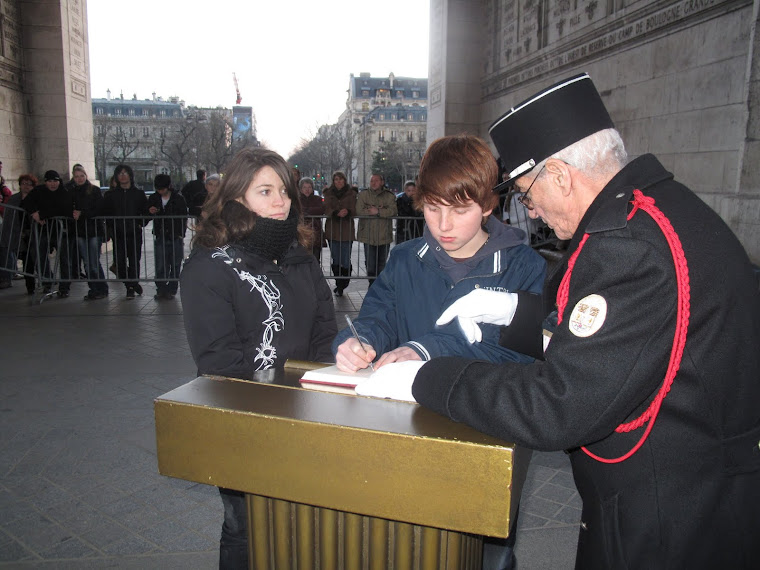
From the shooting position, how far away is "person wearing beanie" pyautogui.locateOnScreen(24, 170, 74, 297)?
9258 millimetres

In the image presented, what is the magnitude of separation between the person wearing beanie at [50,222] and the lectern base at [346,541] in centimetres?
872

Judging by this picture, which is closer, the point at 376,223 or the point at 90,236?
the point at 90,236

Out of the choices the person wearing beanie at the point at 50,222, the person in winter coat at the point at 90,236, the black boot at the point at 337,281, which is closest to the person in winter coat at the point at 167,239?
the person in winter coat at the point at 90,236

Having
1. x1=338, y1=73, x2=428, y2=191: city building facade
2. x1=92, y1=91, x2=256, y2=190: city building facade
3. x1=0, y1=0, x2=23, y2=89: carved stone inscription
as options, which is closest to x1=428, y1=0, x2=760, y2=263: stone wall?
x1=0, y1=0, x2=23, y2=89: carved stone inscription

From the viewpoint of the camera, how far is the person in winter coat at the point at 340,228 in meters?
10.2

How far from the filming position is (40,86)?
1388 centimetres

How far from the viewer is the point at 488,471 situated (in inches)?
46.4

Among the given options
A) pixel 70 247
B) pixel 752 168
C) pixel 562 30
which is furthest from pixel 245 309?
pixel 562 30

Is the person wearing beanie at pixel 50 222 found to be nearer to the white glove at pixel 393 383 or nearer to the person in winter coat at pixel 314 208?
the person in winter coat at pixel 314 208

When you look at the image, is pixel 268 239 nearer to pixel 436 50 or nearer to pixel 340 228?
pixel 340 228

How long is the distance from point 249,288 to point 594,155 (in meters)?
1.51

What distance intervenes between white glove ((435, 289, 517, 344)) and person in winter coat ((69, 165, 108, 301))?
8.57 m

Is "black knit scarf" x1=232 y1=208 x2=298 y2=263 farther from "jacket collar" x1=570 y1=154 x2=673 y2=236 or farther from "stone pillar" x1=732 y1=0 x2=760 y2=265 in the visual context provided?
"stone pillar" x1=732 y1=0 x2=760 y2=265

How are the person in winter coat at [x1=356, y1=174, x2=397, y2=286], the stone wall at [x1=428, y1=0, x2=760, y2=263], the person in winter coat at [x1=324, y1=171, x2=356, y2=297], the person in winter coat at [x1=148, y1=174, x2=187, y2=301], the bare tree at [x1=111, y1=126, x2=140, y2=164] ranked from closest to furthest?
the stone wall at [x1=428, y1=0, x2=760, y2=263] → the person in winter coat at [x1=148, y1=174, x2=187, y2=301] → the person in winter coat at [x1=356, y1=174, x2=397, y2=286] → the person in winter coat at [x1=324, y1=171, x2=356, y2=297] → the bare tree at [x1=111, y1=126, x2=140, y2=164]
